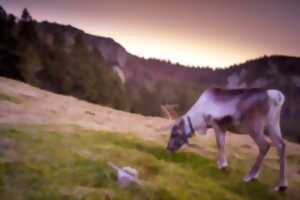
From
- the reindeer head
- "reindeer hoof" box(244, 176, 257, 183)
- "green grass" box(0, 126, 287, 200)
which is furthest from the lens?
the reindeer head

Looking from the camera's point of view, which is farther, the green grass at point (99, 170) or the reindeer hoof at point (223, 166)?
the reindeer hoof at point (223, 166)

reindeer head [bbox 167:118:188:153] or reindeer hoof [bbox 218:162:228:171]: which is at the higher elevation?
reindeer head [bbox 167:118:188:153]

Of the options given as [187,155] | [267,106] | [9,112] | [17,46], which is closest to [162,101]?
[187,155]

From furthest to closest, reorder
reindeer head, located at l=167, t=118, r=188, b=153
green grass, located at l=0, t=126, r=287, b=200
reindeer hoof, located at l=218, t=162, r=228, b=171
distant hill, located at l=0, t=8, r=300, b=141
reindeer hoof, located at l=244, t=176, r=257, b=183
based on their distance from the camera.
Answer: distant hill, located at l=0, t=8, r=300, b=141
reindeer head, located at l=167, t=118, r=188, b=153
reindeer hoof, located at l=218, t=162, r=228, b=171
reindeer hoof, located at l=244, t=176, r=257, b=183
green grass, located at l=0, t=126, r=287, b=200

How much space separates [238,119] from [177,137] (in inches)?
29.8

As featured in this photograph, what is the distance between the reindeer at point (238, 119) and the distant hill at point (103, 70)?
1.34 feet

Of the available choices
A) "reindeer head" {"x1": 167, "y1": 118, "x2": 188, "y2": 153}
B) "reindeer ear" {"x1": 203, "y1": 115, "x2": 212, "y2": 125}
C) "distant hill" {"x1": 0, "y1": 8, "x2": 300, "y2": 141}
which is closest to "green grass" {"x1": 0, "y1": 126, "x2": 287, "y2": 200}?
"reindeer head" {"x1": 167, "y1": 118, "x2": 188, "y2": 153}

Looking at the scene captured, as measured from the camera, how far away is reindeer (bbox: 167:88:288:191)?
3.72 meters

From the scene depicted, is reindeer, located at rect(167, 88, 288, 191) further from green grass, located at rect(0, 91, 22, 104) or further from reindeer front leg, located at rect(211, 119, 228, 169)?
green grass, located at rect(0, 91, 22, 104)

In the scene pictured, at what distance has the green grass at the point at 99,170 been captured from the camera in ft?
9.43

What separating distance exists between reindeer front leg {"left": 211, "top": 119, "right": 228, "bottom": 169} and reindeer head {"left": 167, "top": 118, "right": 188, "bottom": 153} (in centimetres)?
38

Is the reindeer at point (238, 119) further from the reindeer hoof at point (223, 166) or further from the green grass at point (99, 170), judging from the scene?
the green grass at point (99, 170)

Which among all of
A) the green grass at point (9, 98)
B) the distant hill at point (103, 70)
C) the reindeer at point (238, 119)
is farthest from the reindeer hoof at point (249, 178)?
the green grass at point (9, 98)

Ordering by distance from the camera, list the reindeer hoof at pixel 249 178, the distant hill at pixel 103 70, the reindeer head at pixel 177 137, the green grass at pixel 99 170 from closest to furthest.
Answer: the green grass at pixel 99 170 < the reindeer hoof at pixel 249 178 < the reindeer head at pixel 177 137 < the distant hill at pixel 103 70
